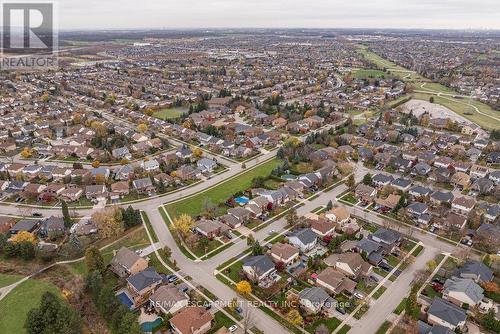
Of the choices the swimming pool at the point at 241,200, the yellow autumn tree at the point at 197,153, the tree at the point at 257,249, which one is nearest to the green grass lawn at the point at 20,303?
the tree at the point at 257,249

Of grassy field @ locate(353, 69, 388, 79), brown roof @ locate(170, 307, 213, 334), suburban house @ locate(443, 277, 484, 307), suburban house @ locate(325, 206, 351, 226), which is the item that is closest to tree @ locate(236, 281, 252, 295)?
brown roof @ locate(170, 307, 213, 334)

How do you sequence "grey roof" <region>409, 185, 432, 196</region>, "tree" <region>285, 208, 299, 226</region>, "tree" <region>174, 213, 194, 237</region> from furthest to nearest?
1. "grey roof" <region>409, 185, 432, 196</region>
2. "tree" <region>285, 208, 299, 226</region>
3. "tree" <region>174, 213, 194, 237</region>

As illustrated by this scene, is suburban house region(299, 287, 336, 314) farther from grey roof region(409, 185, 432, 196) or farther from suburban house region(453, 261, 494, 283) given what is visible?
grey roof region(409, 185, 432, 196)

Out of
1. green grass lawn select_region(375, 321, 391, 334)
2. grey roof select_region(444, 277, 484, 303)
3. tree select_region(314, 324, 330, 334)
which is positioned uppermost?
grey roof select_region(444, 277, 484, 303)

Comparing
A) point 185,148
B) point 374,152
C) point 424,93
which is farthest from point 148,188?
point 424,93

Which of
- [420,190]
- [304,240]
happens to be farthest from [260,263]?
[420,190]
